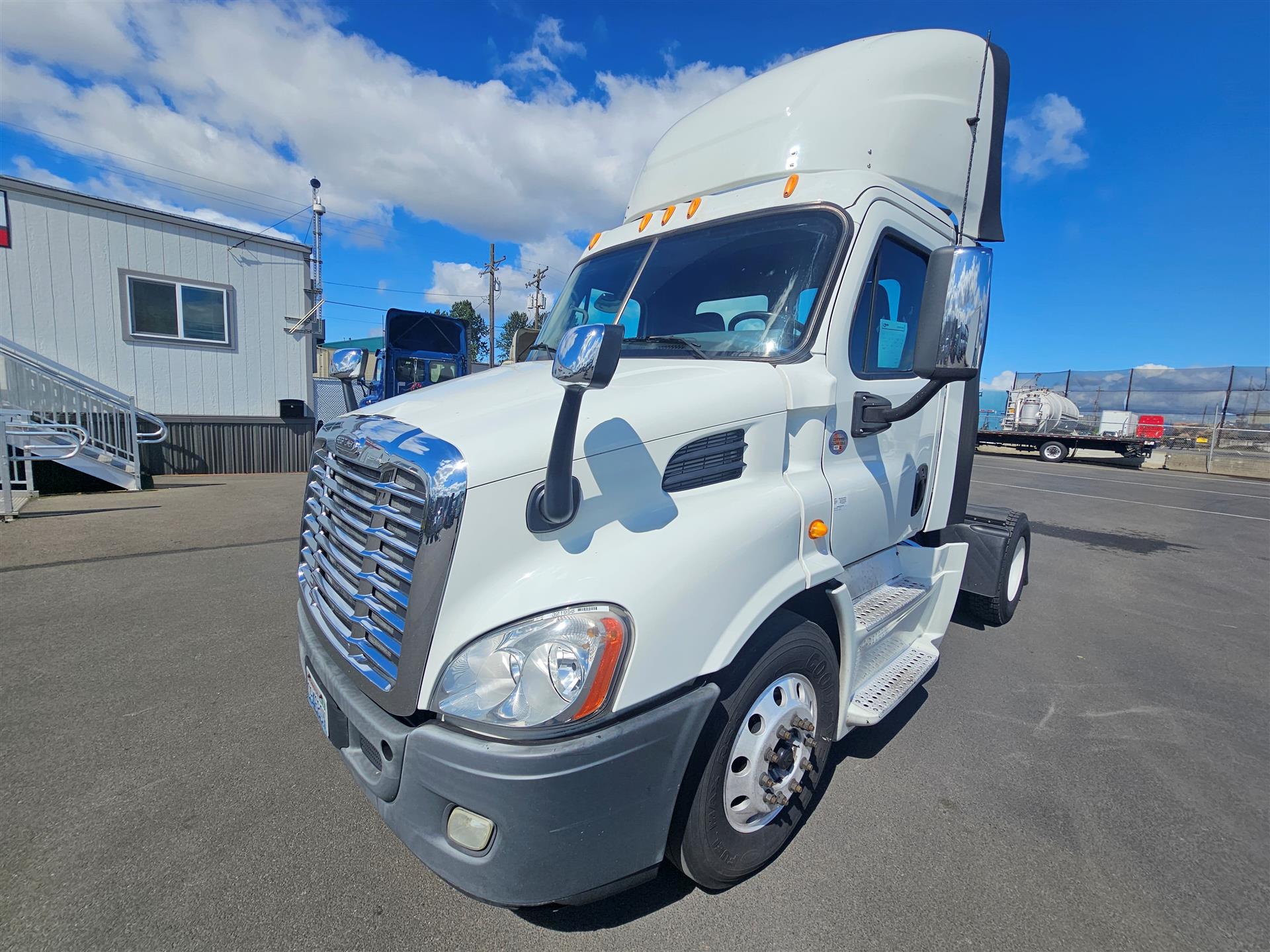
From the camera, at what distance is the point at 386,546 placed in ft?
5.94

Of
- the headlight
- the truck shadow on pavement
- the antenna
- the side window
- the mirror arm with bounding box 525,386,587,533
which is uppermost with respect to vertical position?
the antenna

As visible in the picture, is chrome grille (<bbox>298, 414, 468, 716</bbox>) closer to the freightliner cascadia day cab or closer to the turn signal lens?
the freightliner cascadia day cab

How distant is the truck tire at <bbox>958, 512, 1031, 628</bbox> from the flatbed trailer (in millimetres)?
19469

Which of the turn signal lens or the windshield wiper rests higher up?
the windshield wiper

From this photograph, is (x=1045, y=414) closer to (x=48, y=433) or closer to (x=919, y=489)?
(x=919, y=489)

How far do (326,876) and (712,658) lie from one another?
1623 millimetres

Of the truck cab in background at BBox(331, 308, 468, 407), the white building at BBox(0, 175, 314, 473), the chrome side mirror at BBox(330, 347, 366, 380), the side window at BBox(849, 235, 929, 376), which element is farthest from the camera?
the truck cab in background at BBox(331, 308, 468, 407)

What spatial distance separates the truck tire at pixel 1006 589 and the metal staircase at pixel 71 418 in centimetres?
1192

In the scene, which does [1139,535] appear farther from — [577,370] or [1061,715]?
[577,370]

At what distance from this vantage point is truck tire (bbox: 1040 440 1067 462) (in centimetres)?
2462

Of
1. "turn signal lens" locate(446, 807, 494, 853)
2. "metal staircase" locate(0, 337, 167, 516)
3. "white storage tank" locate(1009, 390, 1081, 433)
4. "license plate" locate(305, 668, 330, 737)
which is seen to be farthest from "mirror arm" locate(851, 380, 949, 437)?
"white storage tank" locate(1009, 390, 1081, 433)

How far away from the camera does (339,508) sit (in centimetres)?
209

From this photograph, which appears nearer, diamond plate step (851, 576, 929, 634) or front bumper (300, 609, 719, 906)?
front bumper (300, 609, 719, 906)

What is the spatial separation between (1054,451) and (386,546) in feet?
95.8
